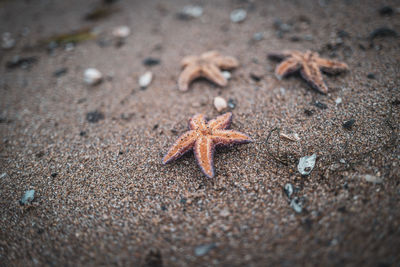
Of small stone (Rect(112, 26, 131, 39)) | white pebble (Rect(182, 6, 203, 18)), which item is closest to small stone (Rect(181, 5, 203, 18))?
white pebble (Rect(182, 6, 203, 18))

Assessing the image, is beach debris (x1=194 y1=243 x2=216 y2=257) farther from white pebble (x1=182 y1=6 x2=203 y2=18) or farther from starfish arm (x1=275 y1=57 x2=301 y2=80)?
white pebble (x1=182 y1=6 x2=203 y2=18)

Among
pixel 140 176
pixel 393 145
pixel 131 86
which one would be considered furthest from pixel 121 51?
pixel 393 145

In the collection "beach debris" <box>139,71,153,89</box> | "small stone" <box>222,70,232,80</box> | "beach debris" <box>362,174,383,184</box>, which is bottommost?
"beach debris" <box>362,174,383,184</box>

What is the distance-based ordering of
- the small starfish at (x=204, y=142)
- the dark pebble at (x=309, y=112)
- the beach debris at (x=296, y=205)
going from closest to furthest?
the beach debris at (x=296, y=205) → the small starfish at (x=204, y=142) → the dark pebble at (x=309, y=112)

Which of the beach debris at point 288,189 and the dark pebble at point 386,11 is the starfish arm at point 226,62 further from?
the dark pebble at point 386,11

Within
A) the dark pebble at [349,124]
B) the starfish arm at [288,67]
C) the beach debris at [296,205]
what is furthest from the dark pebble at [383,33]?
the beach debris at [296,205]

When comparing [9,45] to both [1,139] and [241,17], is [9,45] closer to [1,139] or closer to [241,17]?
[1,139]

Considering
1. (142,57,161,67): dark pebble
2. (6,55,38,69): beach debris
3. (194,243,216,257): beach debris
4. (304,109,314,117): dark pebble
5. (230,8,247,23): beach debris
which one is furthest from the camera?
(230,8,247,23): beach debris
